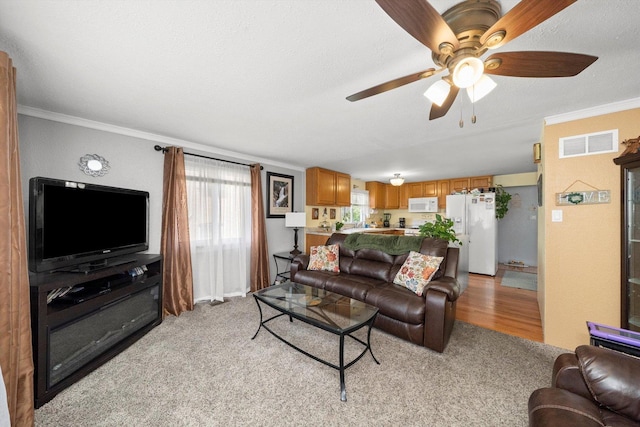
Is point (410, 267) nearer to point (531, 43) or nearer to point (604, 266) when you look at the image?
point (604, 266)

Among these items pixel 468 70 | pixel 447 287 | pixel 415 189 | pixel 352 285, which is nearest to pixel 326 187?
pixel 352 285

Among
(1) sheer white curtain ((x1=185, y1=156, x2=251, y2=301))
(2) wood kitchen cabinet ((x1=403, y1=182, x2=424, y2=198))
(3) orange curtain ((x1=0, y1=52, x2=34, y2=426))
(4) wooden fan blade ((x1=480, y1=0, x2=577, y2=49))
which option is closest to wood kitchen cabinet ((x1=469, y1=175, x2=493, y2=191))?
(2) wood kitchen cabinet ((x1=403, y1=182, x2=424, y2=198))

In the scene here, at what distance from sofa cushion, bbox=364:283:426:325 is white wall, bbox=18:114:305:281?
2743 millimetres

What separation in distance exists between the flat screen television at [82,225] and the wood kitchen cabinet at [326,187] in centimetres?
282

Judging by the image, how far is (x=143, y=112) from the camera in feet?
7.61

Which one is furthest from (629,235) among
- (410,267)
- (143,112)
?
(143,112)

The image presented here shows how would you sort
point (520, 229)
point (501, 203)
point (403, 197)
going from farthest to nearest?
point (403, 197), point (520, 229), point (501, 203)

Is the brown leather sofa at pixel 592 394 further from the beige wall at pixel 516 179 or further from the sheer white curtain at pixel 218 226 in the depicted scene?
the beige wall at pixel 516 179

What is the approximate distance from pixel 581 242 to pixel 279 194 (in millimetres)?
3974

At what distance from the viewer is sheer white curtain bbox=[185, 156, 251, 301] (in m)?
3.35

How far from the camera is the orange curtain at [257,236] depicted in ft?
12.8

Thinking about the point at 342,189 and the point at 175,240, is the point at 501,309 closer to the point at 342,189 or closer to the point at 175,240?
the point at 342,189

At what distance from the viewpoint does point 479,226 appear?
5.02 metres

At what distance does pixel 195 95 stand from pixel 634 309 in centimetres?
398
